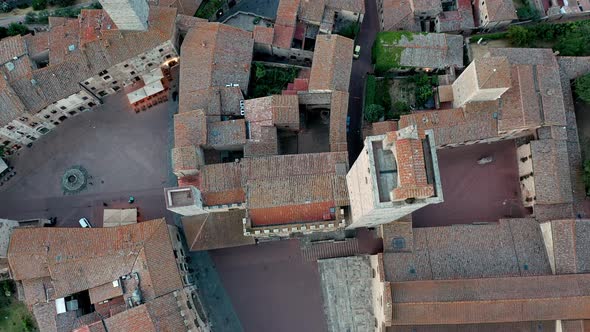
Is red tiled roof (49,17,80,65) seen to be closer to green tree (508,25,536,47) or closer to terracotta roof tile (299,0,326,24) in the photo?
terracotta roof tile (299,0,326,24)

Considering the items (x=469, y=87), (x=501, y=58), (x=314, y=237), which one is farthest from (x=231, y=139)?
(x=501, y=58)

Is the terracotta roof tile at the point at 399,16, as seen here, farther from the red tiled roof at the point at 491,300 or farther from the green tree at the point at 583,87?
the red tiled roof at the point at 491,300

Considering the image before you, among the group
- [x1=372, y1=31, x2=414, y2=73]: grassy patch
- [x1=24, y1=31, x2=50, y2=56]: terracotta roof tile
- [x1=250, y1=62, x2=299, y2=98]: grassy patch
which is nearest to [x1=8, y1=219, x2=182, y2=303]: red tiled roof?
[x1=250, y1=62, x2=299, y2=98]: grassy patch

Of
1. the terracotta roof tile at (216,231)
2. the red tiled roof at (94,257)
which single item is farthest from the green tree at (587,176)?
the red tiled roof at (94,257)

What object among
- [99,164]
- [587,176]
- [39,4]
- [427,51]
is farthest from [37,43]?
[587,176]

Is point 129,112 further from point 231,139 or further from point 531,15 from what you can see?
point 531,15

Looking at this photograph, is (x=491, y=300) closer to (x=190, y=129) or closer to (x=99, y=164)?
(x=190, y=129)
